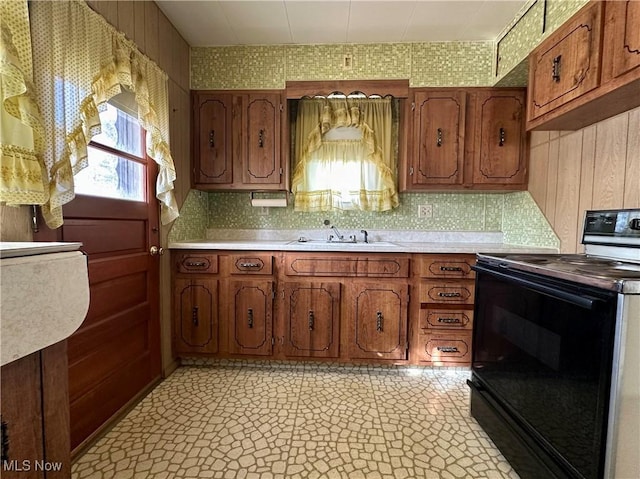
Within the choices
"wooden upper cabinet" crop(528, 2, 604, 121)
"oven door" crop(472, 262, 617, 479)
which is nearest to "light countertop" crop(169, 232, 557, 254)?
"oven door" crop(472, 262, 617, 479)

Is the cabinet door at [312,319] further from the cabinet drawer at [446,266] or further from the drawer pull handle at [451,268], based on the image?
the drawer pull handle at [451,268]

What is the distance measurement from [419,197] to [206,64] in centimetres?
213

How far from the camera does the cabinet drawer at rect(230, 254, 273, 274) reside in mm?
2254

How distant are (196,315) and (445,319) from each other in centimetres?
184

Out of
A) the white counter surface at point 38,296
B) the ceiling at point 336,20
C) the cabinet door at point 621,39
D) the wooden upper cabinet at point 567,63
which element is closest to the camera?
the white counter surface at point 38,296

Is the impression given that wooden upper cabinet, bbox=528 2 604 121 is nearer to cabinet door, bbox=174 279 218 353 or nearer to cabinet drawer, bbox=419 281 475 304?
cabinet drawer, bbox=419 281 475 304

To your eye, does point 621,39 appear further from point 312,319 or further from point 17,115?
point 17,115

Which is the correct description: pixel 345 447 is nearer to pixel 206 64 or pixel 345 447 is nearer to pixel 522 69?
pixel 522 69

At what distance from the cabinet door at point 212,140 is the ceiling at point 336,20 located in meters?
0.48

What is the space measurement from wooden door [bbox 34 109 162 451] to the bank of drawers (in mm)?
1856

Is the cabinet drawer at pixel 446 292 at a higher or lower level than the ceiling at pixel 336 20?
lower

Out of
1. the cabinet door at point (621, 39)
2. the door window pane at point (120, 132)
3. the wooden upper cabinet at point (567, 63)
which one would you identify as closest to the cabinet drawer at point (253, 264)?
the door window pane at point (120, 132)

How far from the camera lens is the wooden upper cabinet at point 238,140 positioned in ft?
8.19
